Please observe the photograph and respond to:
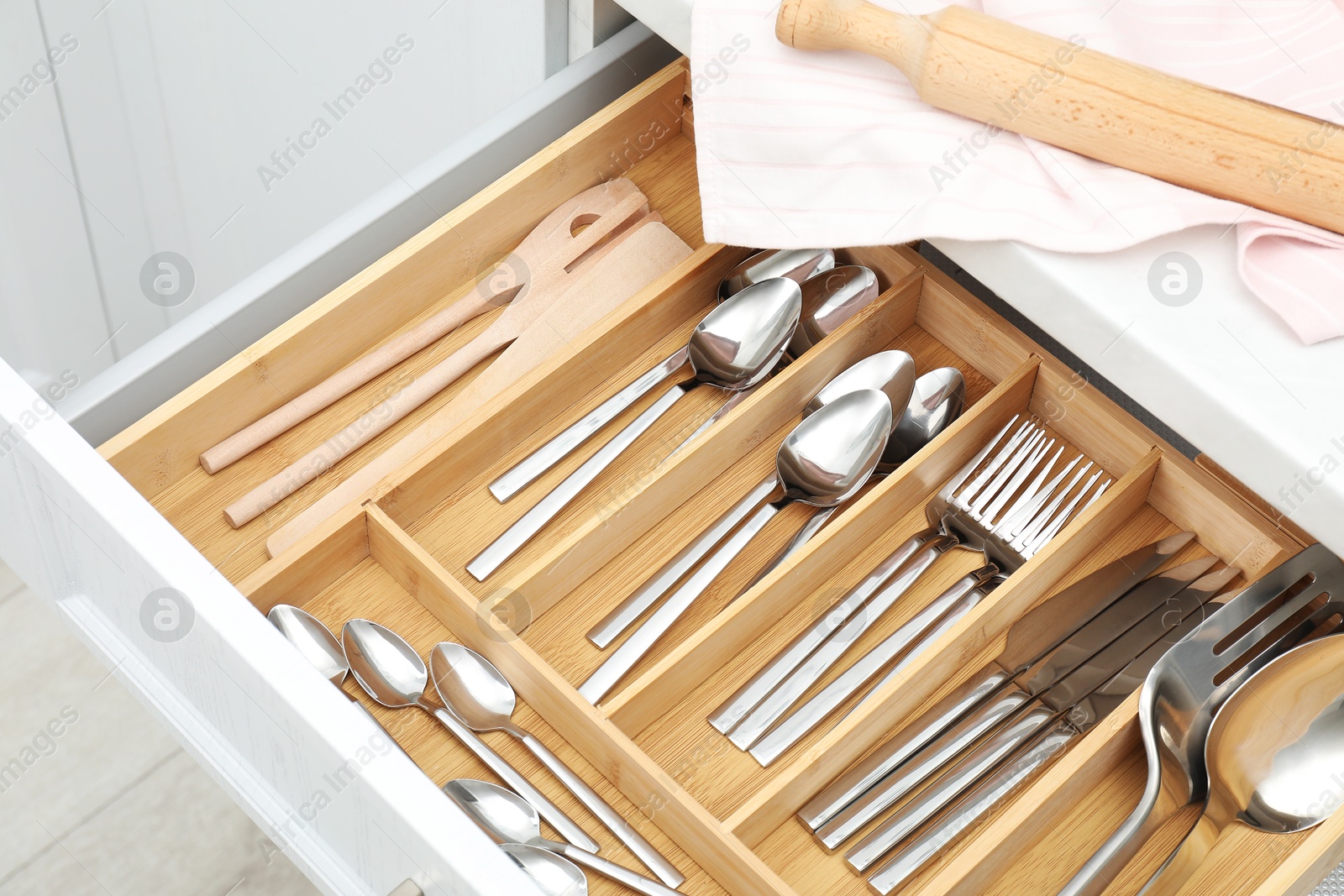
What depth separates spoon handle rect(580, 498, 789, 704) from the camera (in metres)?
0.78

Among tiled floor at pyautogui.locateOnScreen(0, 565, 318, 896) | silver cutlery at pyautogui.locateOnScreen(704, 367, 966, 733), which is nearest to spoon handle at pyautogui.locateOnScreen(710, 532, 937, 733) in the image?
silver cutlery at pyautogui.locateOnScreen(704, 367, 966, 733)

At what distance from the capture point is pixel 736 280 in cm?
92

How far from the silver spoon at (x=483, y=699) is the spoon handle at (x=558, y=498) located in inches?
2.5

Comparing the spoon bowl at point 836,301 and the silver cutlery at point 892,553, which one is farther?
the spoon bowl at point 836,301

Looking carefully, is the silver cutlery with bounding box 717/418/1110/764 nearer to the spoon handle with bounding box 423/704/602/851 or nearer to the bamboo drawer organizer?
the bamboo drawer organizer

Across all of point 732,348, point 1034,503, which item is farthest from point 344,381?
point 1034,503

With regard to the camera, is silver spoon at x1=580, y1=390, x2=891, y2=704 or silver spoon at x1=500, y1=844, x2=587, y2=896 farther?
silver spoon at x1=580, y1=390, x2=891, y2=704

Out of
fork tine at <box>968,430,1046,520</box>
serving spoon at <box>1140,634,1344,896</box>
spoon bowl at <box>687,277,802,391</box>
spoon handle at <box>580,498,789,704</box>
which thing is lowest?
serving spoon at <box>1140,634,1344,896</box>

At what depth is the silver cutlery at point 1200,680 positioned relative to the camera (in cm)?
73

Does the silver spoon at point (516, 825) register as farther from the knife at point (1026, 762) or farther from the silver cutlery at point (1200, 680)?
the silver cutlery at point (1200, 680)

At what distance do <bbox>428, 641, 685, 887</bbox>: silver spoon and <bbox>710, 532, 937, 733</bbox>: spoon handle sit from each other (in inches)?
3.7

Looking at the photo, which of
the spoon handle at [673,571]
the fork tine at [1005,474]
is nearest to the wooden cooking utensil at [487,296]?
the spoon handle at [673,571]

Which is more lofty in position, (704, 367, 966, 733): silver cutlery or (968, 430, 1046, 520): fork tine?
(704, 367, 966, 733): silver cutlery

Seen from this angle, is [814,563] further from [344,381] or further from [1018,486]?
[344,381]
